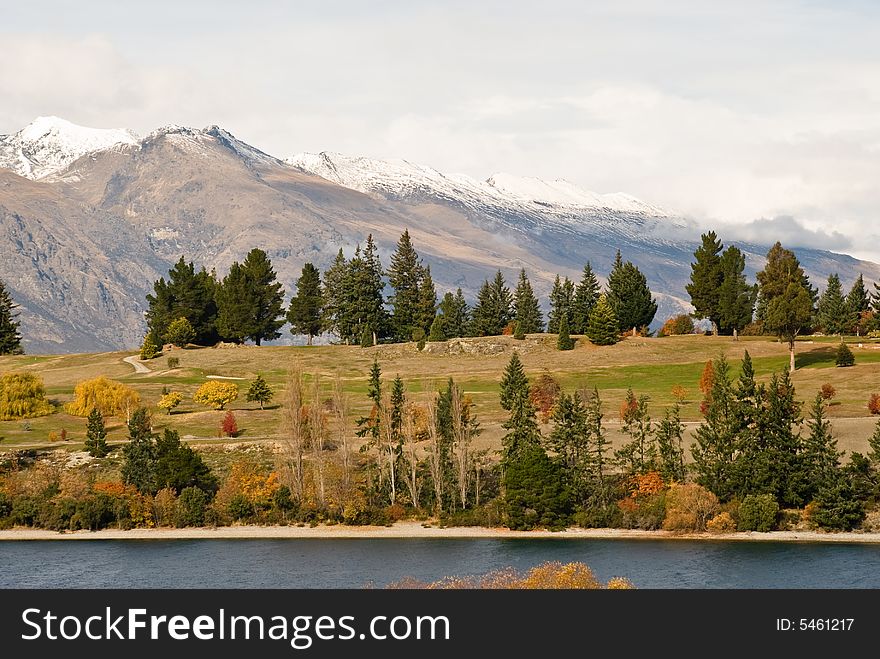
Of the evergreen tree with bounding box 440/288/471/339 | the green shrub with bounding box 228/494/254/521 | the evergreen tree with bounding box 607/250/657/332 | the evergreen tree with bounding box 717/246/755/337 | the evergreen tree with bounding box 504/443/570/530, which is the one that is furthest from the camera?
Result: the evergreen tree with bounding box 440/288/471/339

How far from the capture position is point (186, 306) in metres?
181

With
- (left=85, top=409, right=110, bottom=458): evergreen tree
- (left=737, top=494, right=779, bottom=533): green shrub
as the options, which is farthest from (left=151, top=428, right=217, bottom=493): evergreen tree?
(left=737, top=494, right=779, bottom=533): green shrub

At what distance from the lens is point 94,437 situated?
107375mm

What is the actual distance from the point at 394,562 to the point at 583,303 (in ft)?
358

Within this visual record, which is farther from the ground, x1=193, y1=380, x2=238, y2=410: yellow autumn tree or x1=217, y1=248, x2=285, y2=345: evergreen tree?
x1=217, y1=248, x2=285, y2=345: evergreen tree

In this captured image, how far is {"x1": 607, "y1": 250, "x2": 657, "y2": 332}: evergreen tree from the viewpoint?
569 feet

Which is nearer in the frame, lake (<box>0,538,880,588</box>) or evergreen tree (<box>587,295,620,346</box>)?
lake (<box>0,538,880,588</box>)

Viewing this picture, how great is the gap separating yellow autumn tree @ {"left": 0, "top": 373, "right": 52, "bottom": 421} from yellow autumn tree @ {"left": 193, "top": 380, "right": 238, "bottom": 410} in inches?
625

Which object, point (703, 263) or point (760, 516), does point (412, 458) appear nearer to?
point (760, 516)

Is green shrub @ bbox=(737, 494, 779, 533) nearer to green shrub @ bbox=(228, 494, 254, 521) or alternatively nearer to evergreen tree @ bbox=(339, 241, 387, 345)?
green shrub @ bbox=(228, 494, 254, 521)

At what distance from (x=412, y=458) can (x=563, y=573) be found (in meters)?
41.0

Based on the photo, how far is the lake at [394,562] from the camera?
72188 millimetres

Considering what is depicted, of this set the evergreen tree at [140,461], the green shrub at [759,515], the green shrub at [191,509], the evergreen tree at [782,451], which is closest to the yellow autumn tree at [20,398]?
the evergreen tree at [140,461]
